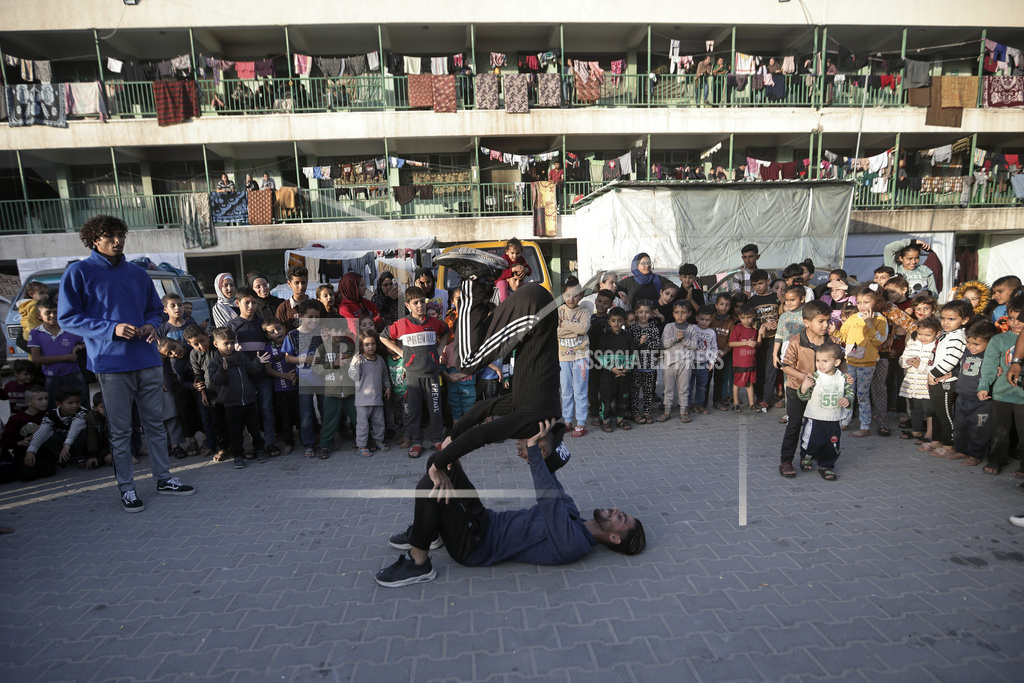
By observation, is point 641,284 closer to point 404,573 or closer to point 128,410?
point 404,573

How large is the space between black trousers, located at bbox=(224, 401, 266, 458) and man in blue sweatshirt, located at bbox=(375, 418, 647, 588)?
10.4ft

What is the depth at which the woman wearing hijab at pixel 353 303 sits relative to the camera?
19.8ft

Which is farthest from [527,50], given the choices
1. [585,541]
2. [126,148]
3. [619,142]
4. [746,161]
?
[585,541]

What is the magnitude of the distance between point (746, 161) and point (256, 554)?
2001cm

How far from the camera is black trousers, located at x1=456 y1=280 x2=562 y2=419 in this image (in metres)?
3.05

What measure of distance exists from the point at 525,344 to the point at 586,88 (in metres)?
16.5

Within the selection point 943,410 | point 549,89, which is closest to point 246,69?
point 549,89

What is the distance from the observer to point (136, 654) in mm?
2605

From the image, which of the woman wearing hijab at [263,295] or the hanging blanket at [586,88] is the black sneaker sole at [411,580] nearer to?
the woman wearing hijab at [263,295]

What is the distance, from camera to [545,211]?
56.4ft

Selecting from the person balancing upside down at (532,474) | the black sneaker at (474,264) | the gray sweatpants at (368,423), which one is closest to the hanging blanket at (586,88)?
the black sneaker at (474,264)

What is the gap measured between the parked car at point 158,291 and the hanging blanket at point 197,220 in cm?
610

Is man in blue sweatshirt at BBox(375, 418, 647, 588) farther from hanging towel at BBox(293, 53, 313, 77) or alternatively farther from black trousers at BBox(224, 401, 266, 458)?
hanging towel at BBox(293, 53, 313, 77)

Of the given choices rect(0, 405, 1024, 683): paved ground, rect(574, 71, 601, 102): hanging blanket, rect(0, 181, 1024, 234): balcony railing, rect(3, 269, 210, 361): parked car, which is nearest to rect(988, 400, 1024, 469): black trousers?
rect(0, 405, 1024, 683): paved ground
